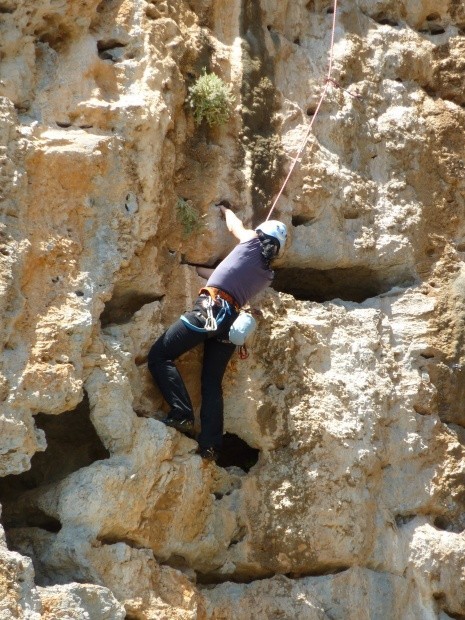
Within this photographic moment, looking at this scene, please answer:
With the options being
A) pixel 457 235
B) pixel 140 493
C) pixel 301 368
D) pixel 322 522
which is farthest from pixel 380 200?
pixel 140 493

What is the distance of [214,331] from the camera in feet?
23.4

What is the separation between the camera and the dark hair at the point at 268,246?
740 centimetres

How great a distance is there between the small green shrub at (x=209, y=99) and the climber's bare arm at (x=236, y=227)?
62 cm

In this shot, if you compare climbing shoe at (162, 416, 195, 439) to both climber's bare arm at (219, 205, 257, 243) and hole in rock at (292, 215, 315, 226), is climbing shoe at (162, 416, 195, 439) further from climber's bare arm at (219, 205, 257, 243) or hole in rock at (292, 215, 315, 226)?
hole in rock at (292, 215, 315, 226)

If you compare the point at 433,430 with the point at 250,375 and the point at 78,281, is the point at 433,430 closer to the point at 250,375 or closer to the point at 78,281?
the point at 250,375

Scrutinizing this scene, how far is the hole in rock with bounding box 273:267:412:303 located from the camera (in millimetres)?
8391

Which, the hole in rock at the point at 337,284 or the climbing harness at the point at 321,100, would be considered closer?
the climbing harness at the point at 321,100

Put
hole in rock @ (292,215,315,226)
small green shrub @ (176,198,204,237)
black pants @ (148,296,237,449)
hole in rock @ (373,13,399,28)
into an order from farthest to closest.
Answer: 1. hole in rock @ (373,13,399,28)
2. hole in rock @ (292,215,315,226)
3. small green shrub @ (176,198,204,237)
4. black pants @ (148,296,237,449)

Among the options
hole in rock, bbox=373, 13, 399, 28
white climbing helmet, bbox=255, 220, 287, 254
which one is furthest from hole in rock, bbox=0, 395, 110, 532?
hole in rock, bbox=373, 13, 399, 28

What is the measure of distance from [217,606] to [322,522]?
92 cm

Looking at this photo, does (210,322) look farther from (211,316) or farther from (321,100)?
(321,100)

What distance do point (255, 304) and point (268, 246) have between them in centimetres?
50

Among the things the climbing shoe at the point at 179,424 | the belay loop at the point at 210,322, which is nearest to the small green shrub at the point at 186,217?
the belay loop at the point at 210,322

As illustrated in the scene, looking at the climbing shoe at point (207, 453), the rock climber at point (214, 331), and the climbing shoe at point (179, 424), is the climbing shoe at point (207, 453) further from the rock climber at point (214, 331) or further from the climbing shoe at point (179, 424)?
the climbing shoe at point (179, 424)
